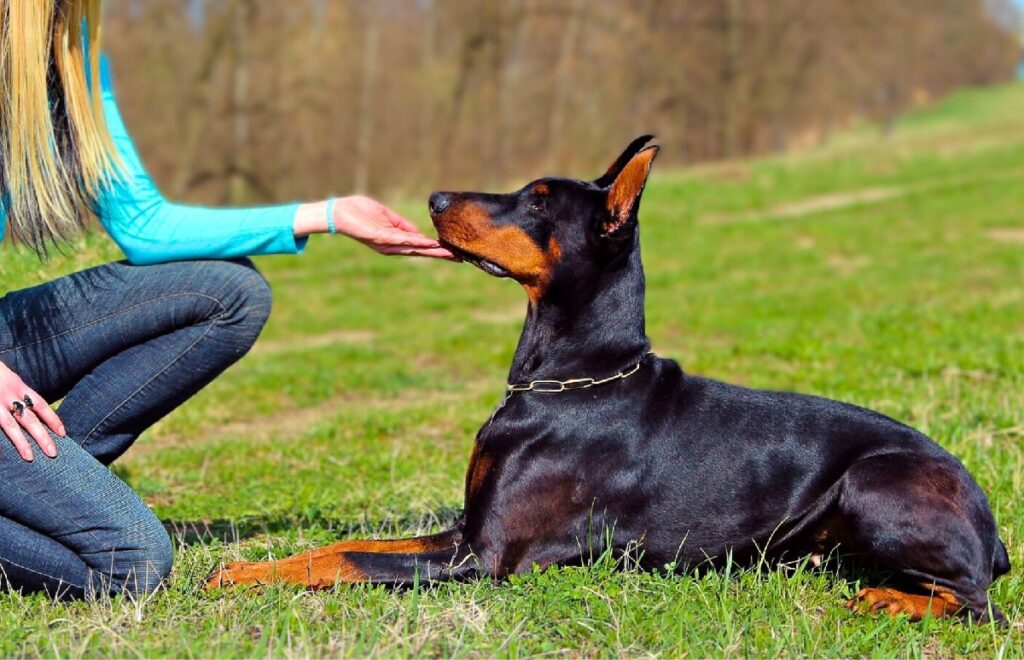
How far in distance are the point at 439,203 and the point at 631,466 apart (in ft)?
3.65

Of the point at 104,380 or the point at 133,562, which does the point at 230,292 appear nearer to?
the point at 104,380

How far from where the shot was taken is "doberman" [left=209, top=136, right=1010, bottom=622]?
11.4 ft

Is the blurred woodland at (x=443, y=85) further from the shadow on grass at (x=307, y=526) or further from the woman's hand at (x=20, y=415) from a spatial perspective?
the woman's hand at (x=20, y=415)

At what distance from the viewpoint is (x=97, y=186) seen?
3.82 m

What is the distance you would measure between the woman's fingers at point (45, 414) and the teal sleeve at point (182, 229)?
0.76 m

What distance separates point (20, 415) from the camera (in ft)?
10.9

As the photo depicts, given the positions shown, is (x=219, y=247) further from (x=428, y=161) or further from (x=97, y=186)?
(x=428, y=161)

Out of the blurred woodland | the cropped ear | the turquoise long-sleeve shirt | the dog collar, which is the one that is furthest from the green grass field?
the blurred woodland

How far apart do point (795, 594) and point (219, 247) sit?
90.9 inches

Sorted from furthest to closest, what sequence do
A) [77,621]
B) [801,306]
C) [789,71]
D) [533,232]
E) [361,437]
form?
[789,71]
[801,306]
[361,437]
[533,232]
[77,621]

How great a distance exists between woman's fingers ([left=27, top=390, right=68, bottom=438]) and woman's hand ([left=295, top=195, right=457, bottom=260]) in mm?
1043

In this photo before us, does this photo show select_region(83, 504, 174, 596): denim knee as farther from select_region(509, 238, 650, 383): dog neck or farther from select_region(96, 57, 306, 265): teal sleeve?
select_region(509, 238, 650, 383): dog neck

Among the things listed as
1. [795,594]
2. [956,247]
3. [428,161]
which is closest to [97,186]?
[795,594]

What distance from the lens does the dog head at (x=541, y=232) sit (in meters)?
3.77
